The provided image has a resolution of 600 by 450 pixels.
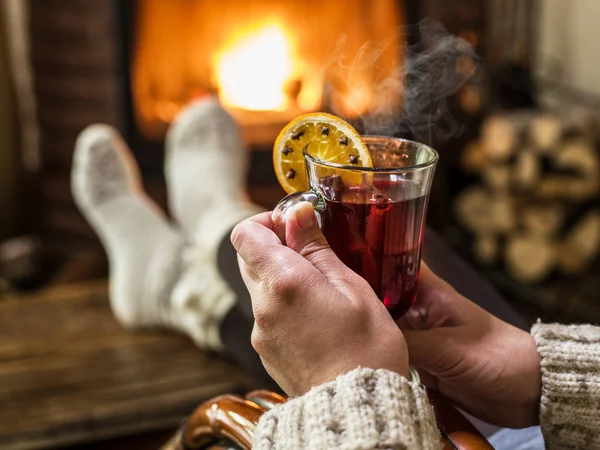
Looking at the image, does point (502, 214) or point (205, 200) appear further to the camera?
point (502, 214)

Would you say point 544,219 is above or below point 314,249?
below

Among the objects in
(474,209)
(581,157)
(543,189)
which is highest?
(581,157)

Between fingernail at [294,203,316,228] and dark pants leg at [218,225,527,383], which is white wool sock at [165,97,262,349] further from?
fingernail at [294,203,316,228]

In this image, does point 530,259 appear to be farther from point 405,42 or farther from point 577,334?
point 577,334

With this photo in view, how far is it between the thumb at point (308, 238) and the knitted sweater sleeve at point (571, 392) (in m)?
0.26

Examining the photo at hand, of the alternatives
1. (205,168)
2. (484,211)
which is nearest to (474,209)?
(484,211)

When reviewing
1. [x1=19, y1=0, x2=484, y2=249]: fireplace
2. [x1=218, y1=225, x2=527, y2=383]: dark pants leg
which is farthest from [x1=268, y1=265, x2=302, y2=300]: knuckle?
[x1=19, y1=0, x2=484, y2=249]: fireplace

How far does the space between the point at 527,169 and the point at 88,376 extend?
1.41 m

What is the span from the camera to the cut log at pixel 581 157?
6.84ft

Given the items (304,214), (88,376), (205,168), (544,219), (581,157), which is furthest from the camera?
(544,219)

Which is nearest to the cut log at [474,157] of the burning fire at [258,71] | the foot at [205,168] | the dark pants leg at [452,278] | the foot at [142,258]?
the burning fire at [258,71]

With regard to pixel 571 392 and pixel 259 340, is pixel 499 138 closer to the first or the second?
pixel 571 392

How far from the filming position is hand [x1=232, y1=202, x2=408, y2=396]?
0.56m

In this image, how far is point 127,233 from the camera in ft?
5.59
